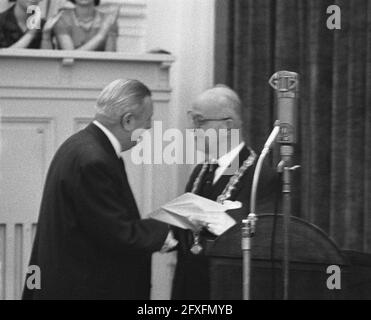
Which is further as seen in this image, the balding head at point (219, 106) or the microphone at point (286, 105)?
the balding head at point (219, 106)

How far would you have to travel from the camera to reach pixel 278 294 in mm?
3439

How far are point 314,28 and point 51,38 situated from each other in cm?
149

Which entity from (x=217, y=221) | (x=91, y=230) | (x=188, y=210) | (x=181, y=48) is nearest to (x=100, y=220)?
(x=91, y=230)

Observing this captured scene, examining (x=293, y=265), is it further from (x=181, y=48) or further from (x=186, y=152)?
(x=181, y=48)

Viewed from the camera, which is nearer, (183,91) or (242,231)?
(242,231)

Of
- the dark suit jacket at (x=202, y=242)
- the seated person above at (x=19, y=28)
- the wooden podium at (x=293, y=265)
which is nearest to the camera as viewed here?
the wooden podium at (x=293, y=265)

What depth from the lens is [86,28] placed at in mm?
5629

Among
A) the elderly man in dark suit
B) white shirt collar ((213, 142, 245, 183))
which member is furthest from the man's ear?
white shirt collar ((213, 142, 245, 183))

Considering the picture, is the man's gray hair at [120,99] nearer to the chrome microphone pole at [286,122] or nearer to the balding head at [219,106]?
the balding head at [219,106]

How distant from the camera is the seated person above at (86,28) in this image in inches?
220

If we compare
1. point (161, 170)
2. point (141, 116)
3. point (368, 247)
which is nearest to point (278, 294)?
point (141, 116)

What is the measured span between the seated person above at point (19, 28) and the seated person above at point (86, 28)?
0.12 meters

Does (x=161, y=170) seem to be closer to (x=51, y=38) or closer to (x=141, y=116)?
(x=51, y=38)

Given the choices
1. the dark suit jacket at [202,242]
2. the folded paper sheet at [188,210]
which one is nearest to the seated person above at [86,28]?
the dark suit jacket at [202,242]
